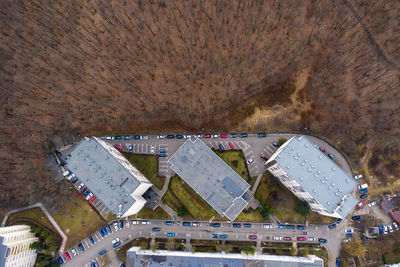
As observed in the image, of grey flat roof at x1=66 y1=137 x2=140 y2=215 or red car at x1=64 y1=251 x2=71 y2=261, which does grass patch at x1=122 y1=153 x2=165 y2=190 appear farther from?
red car at x1=64 y1=251 x2=71 y2=261

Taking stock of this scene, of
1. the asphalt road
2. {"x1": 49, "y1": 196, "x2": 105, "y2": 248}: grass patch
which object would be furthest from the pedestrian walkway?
the asphalt road

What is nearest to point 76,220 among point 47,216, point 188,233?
point 47,216

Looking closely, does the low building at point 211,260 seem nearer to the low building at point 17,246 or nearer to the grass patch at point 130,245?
the grass patch at point 130,245

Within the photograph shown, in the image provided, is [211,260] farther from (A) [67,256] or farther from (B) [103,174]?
(A) [67,256]

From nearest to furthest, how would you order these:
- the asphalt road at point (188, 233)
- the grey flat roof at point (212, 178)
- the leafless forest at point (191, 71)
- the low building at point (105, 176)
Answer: the low building at point (105, 176) → the grey flat roof at point (212, 178) → the asphalt road at point (188, 233) → the leafless forest at point (191, 71)

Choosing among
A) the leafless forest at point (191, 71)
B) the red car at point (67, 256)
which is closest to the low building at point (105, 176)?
the leafless forest at point (191, 71)
